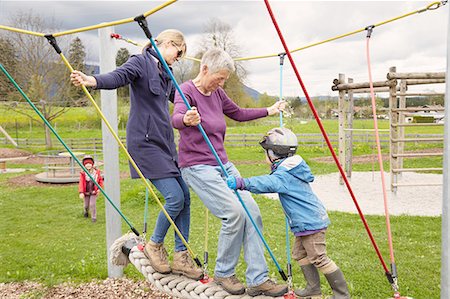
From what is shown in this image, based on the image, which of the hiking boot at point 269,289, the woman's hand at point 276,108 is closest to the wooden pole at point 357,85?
the woman's hand at point 276,108

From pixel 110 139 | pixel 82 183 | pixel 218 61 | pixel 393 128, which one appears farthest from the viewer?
pixel 393 128

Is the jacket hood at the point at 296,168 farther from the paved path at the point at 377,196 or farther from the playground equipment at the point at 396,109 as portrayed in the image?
the playground equipment at the point at 396,109

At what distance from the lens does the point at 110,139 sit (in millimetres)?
4477

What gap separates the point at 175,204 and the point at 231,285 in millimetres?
675

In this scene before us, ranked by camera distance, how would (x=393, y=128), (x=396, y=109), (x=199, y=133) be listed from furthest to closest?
1. (x=393, y=128)
2. (x=396, y=109)
3. (x=199, y=133)

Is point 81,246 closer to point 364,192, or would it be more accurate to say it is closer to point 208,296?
point 208,296

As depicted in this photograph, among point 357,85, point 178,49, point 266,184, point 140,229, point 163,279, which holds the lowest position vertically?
point 140,229

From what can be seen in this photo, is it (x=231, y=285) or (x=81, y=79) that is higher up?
(x=81, y=79)

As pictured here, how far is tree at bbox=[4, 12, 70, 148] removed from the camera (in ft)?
66.5

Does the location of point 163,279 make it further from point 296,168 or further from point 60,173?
point 60,173

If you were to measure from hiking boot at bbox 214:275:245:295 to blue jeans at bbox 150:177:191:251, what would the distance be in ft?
1.60

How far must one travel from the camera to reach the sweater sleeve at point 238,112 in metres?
3.51

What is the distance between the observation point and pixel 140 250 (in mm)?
3650

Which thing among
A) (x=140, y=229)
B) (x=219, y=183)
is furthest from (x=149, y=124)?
(x=140, y=229)
